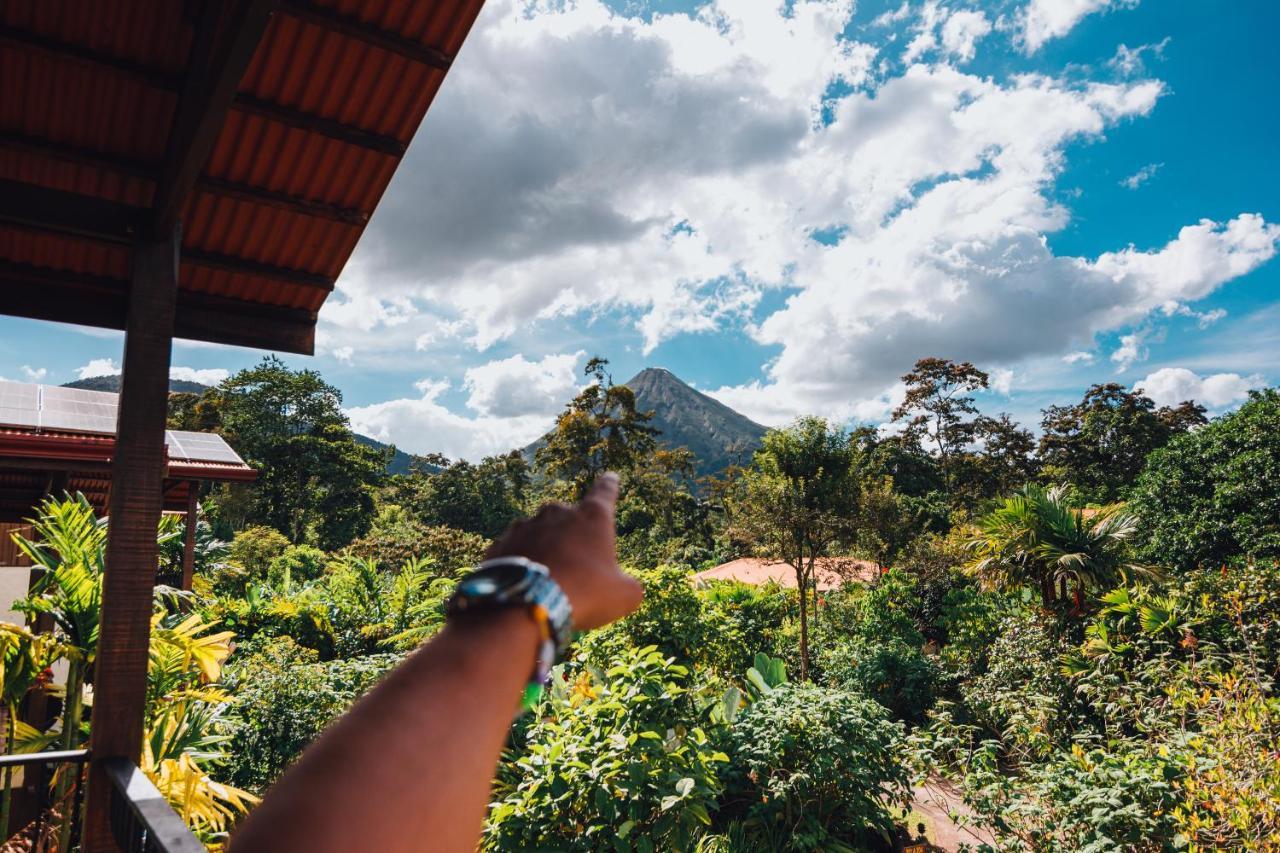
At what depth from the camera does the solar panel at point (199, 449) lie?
7.16 metres

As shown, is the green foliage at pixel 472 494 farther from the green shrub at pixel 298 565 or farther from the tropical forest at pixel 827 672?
the tropical forest at pixel 827 672

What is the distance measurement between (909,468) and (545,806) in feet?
106

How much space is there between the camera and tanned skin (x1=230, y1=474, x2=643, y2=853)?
374mm

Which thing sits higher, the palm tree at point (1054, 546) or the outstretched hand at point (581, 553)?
the outstretched hand at point (581, 553)

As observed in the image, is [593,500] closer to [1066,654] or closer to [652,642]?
[652,642]

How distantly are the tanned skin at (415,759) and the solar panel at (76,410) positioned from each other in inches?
270

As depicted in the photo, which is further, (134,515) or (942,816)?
(942,816)

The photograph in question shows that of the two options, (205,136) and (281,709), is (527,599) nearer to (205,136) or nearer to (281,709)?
(205,136)

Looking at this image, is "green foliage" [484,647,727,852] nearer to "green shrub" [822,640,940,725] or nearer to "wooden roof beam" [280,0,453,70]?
"wooden roof beam" [280,0,453,70]

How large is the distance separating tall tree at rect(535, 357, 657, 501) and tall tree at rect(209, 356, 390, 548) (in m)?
11.4

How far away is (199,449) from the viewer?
7770 millimetres

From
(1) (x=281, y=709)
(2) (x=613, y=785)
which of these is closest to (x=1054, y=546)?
(2) (x=613, y=785)

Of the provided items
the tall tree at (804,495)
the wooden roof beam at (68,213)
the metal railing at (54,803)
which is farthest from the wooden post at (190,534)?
the tall tree at (804,495)

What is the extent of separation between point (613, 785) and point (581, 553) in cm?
332
